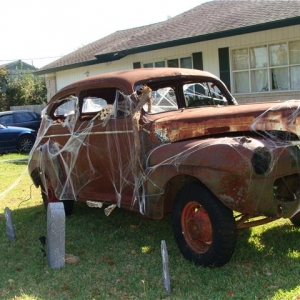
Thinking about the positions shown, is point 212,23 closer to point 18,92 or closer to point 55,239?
point 55,239

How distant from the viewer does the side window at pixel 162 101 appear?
17.7 feet

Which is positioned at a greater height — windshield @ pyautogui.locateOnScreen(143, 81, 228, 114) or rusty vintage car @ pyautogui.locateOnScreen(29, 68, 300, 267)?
windshield @ pyautogui.locateOnScreen(143, 81, 228, 114)

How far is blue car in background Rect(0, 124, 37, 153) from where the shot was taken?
17047 mm

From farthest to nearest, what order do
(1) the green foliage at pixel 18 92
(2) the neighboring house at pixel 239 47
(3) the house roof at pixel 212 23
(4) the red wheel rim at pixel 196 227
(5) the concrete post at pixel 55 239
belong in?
(1) the green foliage at pixel 18 92
(2) the neighboring house at pixel 239 47
(3) the house roof at pixel 212 23
(5) the concrete post at pixel 55 239
(4) the red wheel rim at pixel 196 227

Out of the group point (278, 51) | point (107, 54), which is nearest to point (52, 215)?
point (278, 51)

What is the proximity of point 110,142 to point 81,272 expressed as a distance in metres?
1.55

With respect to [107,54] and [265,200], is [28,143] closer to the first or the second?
[107,54]

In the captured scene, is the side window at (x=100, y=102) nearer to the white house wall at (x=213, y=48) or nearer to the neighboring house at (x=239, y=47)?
the neighboring house at (x=239, y=47)

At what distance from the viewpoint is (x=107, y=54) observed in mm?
16797

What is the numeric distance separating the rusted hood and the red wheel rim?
0.74 m

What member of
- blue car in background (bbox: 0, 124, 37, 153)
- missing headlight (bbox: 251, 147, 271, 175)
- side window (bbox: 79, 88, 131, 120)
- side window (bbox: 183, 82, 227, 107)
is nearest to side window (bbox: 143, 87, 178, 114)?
side window (bbox: 183, 82, 227, 107)

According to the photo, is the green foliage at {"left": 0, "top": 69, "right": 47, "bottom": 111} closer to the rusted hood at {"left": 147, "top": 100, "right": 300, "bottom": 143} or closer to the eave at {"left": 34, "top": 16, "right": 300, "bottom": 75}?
the eave at {"left": 34, "top": 16, "right": 300, "bottom": 75}

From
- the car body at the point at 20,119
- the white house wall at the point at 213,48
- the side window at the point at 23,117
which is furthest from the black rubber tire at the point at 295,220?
the side window at the point at 23,117

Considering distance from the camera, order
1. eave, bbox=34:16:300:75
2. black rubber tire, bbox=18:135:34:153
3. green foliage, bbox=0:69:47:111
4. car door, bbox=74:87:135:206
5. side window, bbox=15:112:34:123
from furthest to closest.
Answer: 1. green foliage, bbox=0:69:47:111
2. side window, bbox=15:112:34:123
3. black rubber tire, bbox=18:135:34:153
4. eave, bbox=34:16:300:75
5. car door, bbox=74:87:135:206
